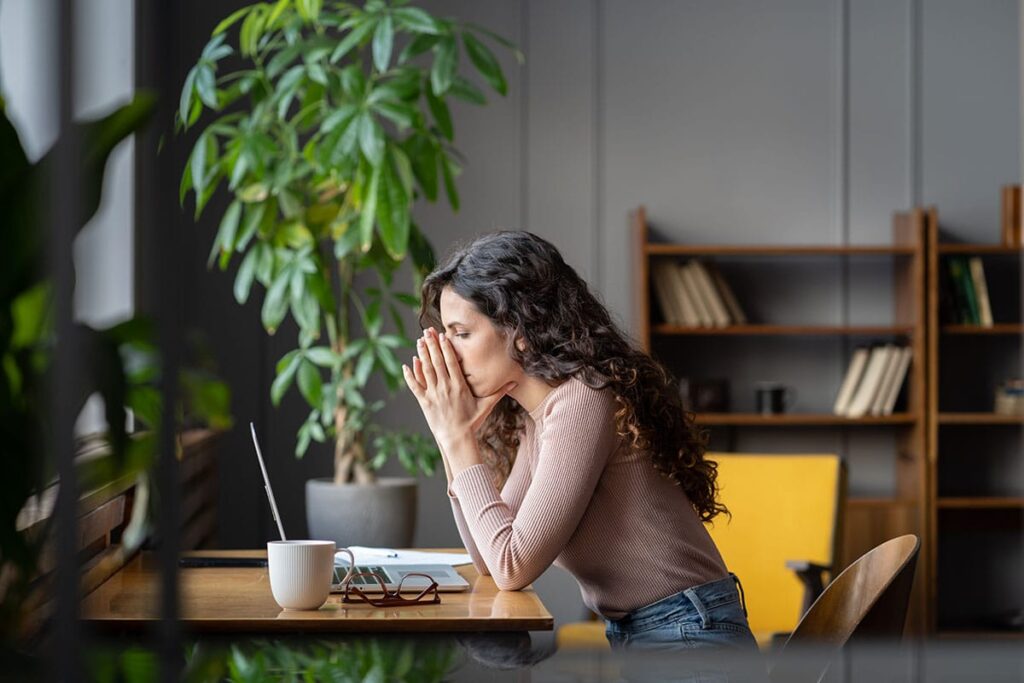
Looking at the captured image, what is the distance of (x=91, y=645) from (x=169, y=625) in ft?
0.12

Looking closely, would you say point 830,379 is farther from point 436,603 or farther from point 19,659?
point 19,659

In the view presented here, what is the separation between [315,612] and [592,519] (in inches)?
16.5

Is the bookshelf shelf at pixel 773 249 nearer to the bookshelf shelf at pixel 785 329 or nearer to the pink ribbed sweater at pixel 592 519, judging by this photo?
the bookshelf shelf at pixel 785 329

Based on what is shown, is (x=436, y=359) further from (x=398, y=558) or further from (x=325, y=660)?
(x=325, y=660)

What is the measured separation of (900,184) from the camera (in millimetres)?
4461

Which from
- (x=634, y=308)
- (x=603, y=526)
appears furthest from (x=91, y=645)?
(x=634, y=308)

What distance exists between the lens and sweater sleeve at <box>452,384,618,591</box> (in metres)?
1.63

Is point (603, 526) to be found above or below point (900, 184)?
below

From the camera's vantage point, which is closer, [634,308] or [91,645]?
[91,645]

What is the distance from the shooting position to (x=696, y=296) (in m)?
4.18

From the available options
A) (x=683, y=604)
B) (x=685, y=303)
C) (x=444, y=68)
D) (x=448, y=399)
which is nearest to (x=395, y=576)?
(x=448, y=399)

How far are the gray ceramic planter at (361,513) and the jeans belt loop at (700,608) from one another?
1.73 meters

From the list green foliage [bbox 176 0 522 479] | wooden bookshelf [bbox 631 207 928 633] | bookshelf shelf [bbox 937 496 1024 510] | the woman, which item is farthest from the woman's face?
bookshelf shelf [bbox 937 496 1024 510]

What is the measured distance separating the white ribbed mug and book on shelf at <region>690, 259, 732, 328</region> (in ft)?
9.22
